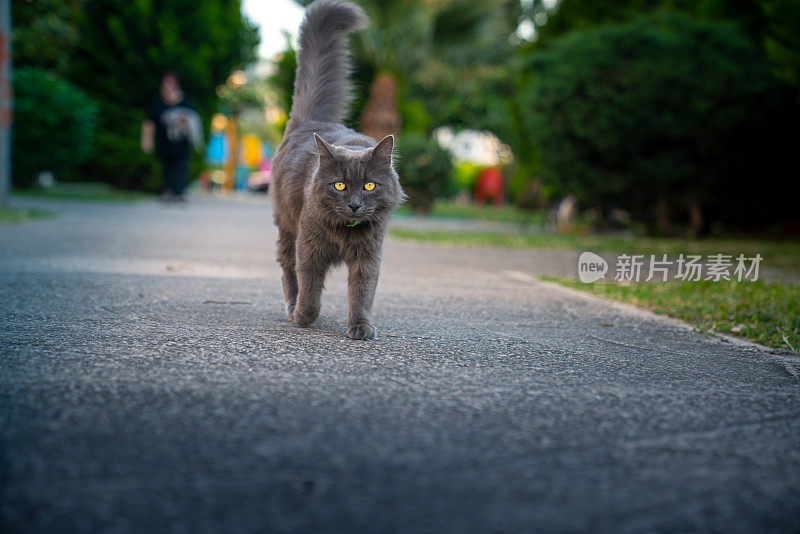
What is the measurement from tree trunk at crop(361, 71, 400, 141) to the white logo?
10.6 metres

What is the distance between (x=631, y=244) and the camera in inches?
406

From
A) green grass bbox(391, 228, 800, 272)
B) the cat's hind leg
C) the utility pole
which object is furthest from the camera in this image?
the utility pole

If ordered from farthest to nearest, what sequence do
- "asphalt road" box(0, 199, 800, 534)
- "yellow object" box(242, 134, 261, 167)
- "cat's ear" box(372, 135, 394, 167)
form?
1. "yellow object" box(242, 134, 261, 167)
2. "cat's ear" box(372, 135, 394, 167)
3. "asphalt road" box(0, 199, 800, 534)

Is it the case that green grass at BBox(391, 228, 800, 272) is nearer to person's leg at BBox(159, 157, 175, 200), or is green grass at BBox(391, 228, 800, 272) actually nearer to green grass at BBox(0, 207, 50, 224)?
green grass at BBox(0, 207, 50, 224)

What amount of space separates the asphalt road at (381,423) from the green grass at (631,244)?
562cm

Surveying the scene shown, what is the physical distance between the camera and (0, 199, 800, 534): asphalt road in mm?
1522

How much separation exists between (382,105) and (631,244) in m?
9.42

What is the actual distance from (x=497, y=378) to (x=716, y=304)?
2.72 meters

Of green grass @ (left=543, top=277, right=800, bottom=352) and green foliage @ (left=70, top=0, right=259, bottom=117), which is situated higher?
green foliage @ (left=70, top=0, right=259, bottom=117)

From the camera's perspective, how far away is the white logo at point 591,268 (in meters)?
6.43

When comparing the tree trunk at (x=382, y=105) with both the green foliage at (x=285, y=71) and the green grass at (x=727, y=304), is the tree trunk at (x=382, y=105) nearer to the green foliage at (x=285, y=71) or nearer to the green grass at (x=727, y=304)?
the green foliage at (x=285, y=71)

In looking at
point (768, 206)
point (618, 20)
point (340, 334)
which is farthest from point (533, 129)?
point (340, 334)

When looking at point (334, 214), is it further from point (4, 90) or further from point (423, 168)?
point (423, 168)

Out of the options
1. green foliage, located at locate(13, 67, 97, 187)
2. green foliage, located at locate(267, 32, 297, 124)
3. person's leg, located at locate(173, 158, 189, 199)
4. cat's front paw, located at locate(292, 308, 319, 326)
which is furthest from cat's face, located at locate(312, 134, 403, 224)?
green foliage, located at locate(267, 32, 297, 124)
